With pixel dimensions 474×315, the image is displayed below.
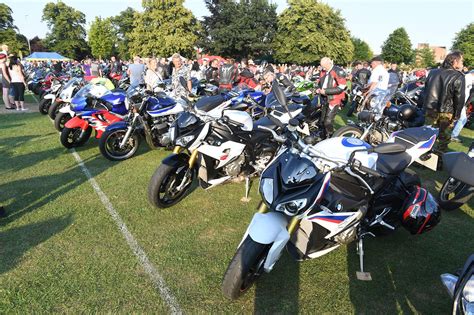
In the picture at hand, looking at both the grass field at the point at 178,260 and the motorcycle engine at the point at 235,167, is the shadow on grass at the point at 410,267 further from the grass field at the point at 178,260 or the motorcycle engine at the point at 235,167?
the motorcycle engine at the point at 235,167

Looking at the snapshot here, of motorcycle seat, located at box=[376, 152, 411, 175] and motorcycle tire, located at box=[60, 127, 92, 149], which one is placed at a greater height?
motorcycle seat, located at box=[376, 152, 411, 175]

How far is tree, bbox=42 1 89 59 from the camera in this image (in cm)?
7094

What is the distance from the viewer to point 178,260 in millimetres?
3188

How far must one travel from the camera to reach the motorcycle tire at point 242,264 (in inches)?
95.5

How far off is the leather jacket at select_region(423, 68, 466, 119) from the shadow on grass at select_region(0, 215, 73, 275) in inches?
213

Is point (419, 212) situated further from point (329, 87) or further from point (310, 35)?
point (310, 35)

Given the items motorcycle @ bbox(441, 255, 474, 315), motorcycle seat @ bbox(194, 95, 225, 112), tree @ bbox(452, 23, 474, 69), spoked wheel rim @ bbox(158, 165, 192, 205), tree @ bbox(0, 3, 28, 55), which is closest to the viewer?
motorcycle @ bbox(441, 255, 474, 315)

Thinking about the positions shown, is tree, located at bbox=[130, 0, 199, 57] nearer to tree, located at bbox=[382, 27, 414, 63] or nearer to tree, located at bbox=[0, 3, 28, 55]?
tree, located at bbox=[0, 3, 28, 55]

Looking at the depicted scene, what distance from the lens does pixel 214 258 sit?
3238mm

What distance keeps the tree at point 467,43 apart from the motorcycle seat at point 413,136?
62.8m

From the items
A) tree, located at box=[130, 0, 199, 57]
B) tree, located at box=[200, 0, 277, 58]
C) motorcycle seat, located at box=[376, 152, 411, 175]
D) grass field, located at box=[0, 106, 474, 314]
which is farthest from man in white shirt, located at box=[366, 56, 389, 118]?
tree, located at box=[130, 0, 199, 57]

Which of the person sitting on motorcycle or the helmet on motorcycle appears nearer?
the helmet on motorcycle

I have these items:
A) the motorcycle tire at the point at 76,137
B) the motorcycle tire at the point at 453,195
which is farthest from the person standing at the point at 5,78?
the motorcycle tire at the point at 453,195

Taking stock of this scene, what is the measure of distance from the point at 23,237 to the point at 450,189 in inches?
199
